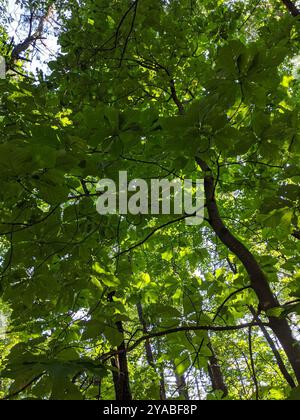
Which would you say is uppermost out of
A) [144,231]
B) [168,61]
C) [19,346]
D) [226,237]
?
[168,61]

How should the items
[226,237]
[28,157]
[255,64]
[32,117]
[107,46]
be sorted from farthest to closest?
[107,46] < [226,237] < [32,117] < [255,64] < [28,157]

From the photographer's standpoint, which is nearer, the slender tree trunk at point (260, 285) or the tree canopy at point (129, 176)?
the tree canopy at point (129, 176)

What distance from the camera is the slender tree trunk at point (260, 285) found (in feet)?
4.98

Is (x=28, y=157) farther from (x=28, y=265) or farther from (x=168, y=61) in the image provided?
(x=168, y=61)

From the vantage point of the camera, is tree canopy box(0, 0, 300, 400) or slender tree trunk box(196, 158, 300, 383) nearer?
tree canopy box(0, 0, 300, 400)

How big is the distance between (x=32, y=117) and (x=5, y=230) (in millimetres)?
621

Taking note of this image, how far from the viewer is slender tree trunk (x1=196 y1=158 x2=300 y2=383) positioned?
4.98ft

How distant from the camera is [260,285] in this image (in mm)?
1728

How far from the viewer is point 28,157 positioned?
946mm

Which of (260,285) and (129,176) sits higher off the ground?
(129,176)

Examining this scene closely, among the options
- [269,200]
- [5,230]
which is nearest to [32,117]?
[5,230]

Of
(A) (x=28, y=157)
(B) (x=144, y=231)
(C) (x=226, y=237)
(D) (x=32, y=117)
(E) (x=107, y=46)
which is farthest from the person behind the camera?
(E) (x=107, y=46)

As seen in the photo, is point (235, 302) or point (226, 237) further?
point (235, 302)
